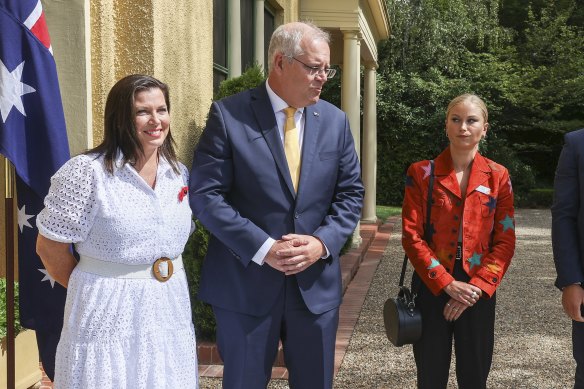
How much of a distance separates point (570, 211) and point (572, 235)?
112mm

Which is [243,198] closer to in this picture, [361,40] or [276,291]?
[276,291]

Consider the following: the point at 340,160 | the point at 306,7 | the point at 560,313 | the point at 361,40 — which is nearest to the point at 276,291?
the point at 340,160

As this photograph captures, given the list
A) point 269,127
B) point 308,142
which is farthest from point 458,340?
point 269,127

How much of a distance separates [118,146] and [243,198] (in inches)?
25.7

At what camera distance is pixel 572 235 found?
11.4ft

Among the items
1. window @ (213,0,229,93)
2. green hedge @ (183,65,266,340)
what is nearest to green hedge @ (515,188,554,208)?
window @ (213,0,229,93)

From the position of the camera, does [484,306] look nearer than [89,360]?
No

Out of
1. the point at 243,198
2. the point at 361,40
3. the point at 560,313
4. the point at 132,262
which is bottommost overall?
the point at 560,313

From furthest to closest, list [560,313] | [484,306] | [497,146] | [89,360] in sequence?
[497,146] < [560,313] < [484,306] < [89,360]

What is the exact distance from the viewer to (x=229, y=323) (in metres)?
3.34

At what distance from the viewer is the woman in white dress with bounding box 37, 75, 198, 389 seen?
2807 mm

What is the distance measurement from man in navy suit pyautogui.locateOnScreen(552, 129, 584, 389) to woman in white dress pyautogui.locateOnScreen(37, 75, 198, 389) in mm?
1756

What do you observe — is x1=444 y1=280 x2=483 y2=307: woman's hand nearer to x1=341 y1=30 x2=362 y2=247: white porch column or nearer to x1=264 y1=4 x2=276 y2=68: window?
x1=264 y1=4 x2=276 y2=68: window

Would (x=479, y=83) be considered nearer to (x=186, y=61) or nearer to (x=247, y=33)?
(x=247, y=33)
